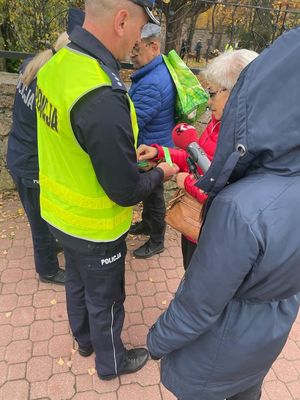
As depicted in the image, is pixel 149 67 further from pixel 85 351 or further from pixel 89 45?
pixel 85 351

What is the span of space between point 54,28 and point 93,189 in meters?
3.51

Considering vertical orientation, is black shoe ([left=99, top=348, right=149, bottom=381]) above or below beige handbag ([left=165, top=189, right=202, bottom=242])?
below

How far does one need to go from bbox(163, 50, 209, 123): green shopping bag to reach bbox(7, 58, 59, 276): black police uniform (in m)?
1.12

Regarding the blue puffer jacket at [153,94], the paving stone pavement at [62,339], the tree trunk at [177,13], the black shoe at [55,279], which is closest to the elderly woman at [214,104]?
the blue puffer jacket at [153,94]

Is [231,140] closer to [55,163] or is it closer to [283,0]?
[55,163]

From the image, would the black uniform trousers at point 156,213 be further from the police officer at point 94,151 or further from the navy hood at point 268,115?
the navy hood at point 268,115

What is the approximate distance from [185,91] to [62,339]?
2.17 meters

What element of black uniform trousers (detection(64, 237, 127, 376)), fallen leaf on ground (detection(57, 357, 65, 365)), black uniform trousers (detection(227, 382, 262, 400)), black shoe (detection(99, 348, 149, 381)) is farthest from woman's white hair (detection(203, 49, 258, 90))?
fallen leaf on ground (detection(57, 357, 65, 365))

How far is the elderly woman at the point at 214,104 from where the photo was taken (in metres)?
1.83

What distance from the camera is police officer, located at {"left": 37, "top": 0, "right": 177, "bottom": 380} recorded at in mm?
1443

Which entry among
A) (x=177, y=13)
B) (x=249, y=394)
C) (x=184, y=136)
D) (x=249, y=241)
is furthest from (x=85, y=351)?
(x=177, y=13)

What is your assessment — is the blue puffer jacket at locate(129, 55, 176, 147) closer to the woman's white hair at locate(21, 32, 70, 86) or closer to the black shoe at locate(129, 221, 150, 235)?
the woman's white hair at locate(21, 32, 70, 86)

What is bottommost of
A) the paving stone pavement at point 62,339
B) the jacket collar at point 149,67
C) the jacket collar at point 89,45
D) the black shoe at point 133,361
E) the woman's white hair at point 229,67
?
the paving stone pavement at point 62,339

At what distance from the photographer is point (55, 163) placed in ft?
5.61
